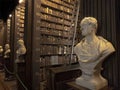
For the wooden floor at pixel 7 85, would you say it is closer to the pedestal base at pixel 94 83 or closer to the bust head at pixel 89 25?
the pedestal base at pixel 94 83

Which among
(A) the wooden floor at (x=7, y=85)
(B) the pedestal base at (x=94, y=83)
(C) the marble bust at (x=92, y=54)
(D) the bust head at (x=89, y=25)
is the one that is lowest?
(A) the wooden floor at (x=7, y=85)

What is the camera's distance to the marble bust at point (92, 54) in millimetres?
1319

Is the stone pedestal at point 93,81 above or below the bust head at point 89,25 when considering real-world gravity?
below

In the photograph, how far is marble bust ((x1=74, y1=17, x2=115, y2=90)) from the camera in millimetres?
1319

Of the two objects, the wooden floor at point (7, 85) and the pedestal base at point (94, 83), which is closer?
the pedestal base at point (94, 83)

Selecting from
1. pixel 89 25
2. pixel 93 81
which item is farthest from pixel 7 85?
pixel 89 25

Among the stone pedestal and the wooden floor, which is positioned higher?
the stone pedestal

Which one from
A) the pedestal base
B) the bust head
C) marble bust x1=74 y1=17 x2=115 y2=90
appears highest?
the bust head

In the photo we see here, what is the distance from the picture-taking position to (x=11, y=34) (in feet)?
14.3

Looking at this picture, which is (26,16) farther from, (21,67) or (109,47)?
(109,47)

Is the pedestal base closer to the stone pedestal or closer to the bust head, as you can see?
the stone pedestal

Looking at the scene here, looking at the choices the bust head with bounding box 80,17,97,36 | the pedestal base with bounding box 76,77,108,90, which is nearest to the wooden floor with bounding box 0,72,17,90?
the pedestal base with bounding box 76,77,108,90

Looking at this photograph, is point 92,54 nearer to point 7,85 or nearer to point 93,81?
point 93,81

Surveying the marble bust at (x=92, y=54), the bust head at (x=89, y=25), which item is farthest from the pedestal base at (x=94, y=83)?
the bust head at (x=89, y=25)
